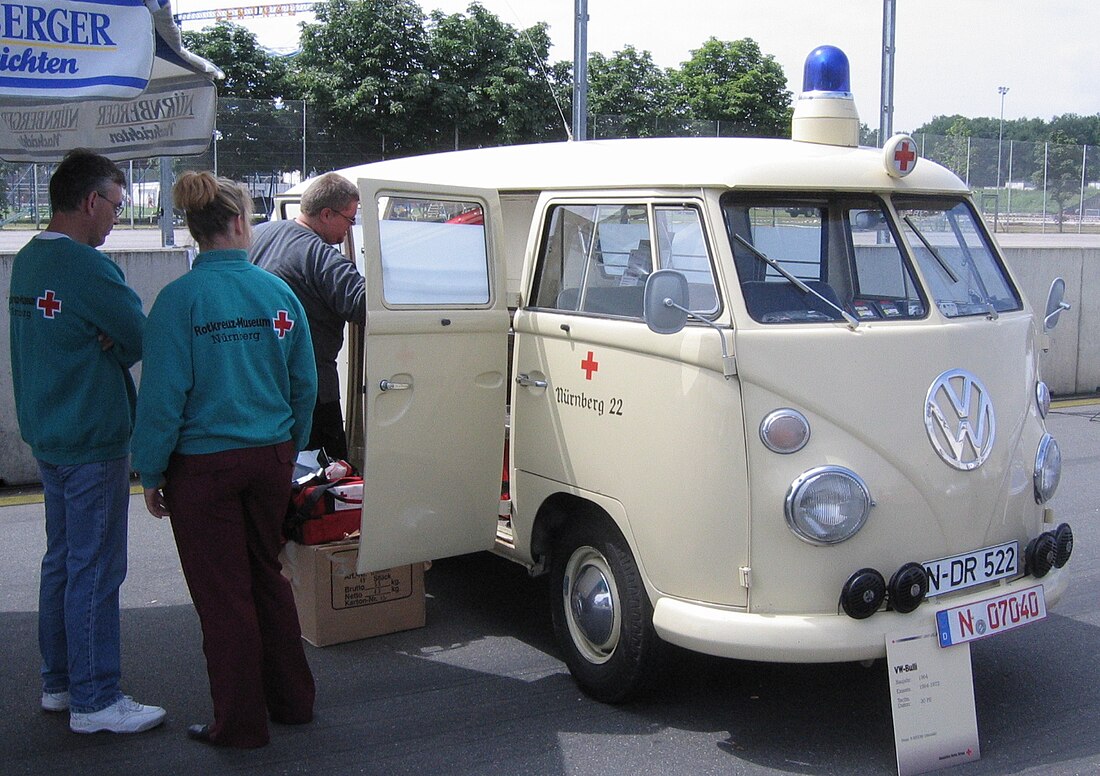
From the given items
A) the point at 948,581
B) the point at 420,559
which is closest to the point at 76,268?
the point at 420,559

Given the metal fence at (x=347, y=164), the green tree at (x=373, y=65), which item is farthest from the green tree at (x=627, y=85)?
the metal fence at (x=347, y=164)

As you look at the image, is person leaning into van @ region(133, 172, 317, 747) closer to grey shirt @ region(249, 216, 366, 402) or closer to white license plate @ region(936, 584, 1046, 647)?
grey shirt @ region(249, 216, 366, 402)

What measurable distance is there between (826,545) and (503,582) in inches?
100

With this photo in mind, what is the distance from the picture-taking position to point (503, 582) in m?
5.91

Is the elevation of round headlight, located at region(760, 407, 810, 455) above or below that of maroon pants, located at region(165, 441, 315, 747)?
above

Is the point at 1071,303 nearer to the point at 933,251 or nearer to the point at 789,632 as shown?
the point at 933,251

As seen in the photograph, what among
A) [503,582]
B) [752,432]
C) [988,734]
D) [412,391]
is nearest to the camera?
[752,432]

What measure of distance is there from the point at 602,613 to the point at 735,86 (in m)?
33.9

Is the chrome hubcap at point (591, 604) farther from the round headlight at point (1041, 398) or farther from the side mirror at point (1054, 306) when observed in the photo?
the side mirror at point (1054, 306)

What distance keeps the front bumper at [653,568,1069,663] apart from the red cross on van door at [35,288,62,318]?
2.41 metres

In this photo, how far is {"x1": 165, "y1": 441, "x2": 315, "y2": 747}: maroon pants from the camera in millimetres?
3695

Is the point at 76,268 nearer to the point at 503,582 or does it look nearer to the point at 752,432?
the point at 752,432

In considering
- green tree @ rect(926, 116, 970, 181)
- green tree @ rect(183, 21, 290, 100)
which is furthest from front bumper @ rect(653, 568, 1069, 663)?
green tree @ rect(183, 21, 290, 100)

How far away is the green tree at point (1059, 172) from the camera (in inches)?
886
